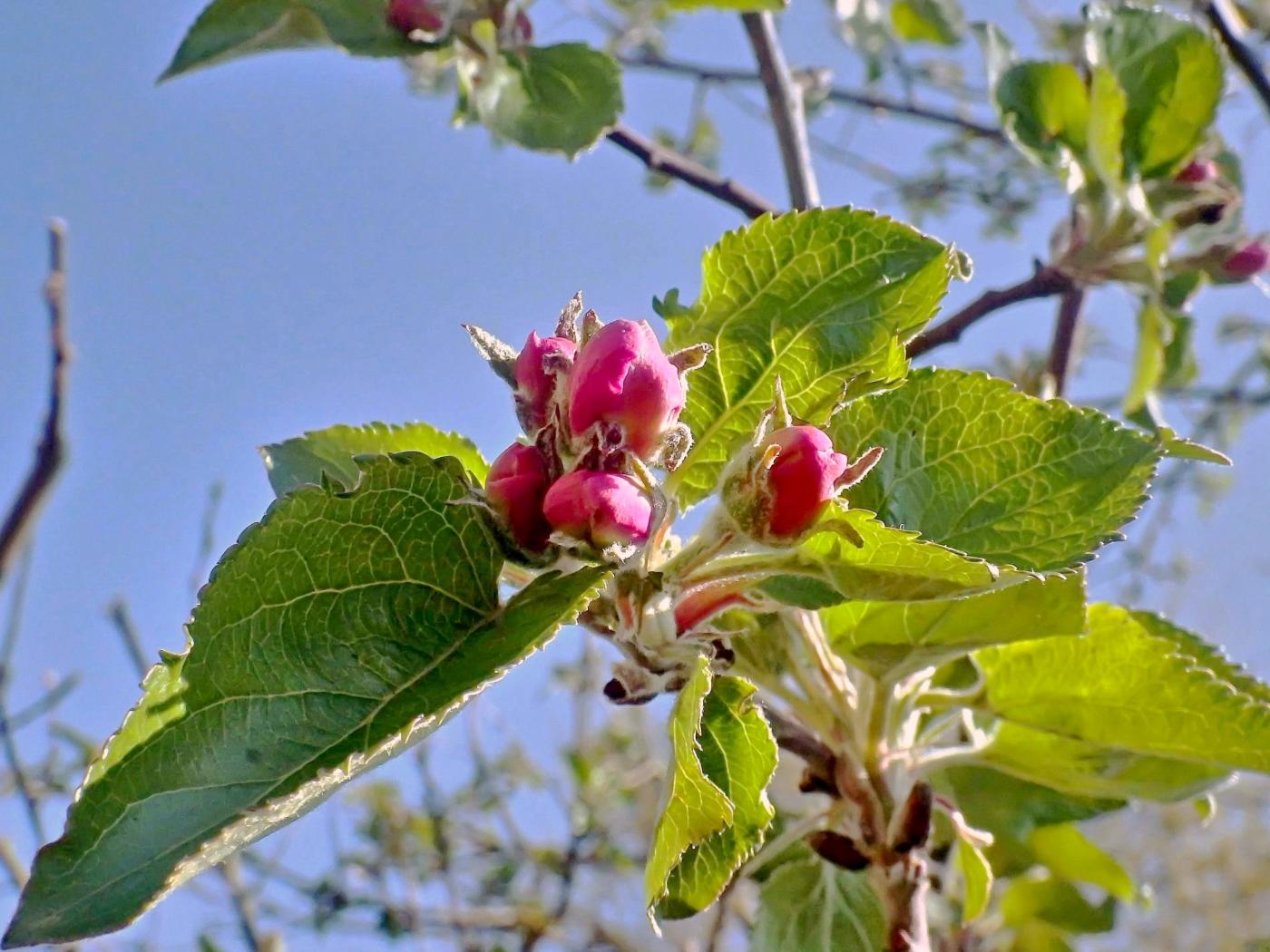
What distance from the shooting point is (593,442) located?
750mm

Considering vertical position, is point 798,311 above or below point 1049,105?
below

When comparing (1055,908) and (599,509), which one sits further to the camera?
(1055,908)

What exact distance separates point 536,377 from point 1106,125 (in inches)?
44.3

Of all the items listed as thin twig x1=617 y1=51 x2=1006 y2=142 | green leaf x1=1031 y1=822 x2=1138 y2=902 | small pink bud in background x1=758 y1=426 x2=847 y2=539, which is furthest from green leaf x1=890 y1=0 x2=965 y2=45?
small pink bud in background x1=758 y1=426 x2=847 y2=539

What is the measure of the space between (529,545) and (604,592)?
0.28 ft

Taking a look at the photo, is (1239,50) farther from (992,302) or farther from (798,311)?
(798,311)

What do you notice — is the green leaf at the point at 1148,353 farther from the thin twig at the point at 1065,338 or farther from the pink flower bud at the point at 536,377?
the pink flower bud at the point at 536,377

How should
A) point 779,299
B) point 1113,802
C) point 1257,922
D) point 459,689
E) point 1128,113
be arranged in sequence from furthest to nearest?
point 1257,922, point 1128,113, point 1113,802, point 779,299, point 459,689

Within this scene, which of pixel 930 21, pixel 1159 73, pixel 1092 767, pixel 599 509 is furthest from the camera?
pixel 930 21

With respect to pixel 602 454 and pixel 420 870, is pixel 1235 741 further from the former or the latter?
pixel 420 870

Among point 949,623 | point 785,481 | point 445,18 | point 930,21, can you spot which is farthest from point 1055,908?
point 930,21

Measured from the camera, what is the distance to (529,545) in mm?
785

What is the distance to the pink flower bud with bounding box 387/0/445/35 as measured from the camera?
1538 mm

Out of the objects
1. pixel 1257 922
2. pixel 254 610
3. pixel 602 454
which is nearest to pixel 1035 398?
pixel 602 454
